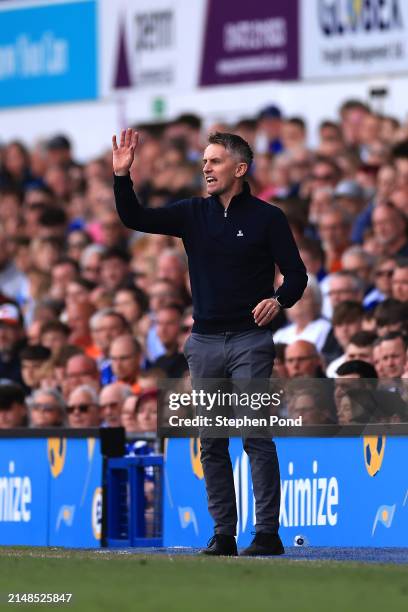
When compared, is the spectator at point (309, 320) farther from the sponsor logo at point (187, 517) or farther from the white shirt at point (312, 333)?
the sponsor logo at point (187, 517)

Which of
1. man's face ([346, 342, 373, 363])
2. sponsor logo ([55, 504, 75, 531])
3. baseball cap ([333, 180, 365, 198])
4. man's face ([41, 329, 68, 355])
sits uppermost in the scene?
baseball cap ([333, 180, 365, 198])

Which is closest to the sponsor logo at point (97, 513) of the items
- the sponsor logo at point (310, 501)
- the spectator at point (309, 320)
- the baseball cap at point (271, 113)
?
the sponsor logo at point (310, 501)

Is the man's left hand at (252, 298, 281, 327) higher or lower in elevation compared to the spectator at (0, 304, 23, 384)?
higher

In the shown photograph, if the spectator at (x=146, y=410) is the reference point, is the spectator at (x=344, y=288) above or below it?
above

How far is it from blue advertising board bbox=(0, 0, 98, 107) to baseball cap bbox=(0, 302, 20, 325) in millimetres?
5617

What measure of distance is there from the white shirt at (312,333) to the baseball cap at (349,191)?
2.31 meters

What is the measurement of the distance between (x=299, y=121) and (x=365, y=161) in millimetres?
1405

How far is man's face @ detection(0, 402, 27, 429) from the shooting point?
13.9 metres

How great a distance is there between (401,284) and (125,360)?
2.35 meters

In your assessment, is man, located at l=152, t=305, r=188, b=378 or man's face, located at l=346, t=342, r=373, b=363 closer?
man's face, located at l=346, t=342, r=373, b=363

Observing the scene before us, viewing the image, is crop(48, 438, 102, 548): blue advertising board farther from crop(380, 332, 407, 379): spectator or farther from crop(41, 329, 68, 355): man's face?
crop(41, 329, 68, 355): man's face

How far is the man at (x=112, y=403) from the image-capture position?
44.2ft

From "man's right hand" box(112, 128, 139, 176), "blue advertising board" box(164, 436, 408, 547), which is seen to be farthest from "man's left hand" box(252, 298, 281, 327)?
"blue advertising board" box(164, 436, 408, 547)

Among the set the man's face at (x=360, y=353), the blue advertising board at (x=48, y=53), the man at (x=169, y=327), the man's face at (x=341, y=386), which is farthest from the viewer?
the blue advertising board at (x=48, y=53)
